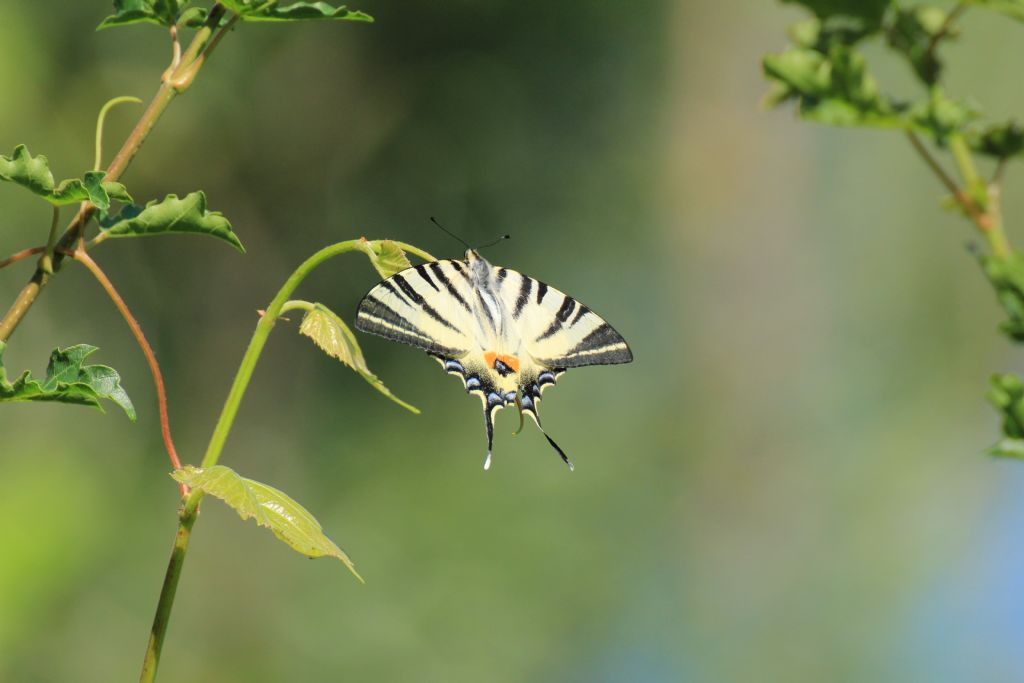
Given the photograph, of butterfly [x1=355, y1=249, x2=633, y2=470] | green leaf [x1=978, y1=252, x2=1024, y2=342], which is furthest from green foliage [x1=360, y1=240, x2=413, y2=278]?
green leaf [x1=978, y1=252, x2=1024, y2=342]

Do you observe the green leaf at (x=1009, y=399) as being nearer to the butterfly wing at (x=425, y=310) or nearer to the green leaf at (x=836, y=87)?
the green leaf at (x=836, y=87)

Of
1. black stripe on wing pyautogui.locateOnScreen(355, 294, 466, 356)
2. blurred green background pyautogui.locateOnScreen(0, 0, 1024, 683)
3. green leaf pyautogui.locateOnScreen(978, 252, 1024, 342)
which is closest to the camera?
green leaf pyautogui.locateOnScreen(978, 252, 1024, 342)

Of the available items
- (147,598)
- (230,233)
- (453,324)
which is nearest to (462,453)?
(147,598)

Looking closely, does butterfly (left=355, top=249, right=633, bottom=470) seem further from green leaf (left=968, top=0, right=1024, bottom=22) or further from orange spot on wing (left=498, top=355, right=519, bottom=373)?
green leaf (left=968, top=0, right=1024, bottom=22)

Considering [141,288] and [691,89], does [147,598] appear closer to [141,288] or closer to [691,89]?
[141,288]

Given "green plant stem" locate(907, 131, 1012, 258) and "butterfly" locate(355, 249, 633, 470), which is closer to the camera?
"green plant stem" locate(907, 131, 1012, 258)

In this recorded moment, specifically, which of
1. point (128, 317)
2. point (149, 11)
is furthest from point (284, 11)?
point (128, 317)

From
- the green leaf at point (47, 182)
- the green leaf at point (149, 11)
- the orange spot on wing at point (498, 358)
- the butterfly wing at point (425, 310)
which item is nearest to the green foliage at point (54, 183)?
the green leaf at point (47, 182)
